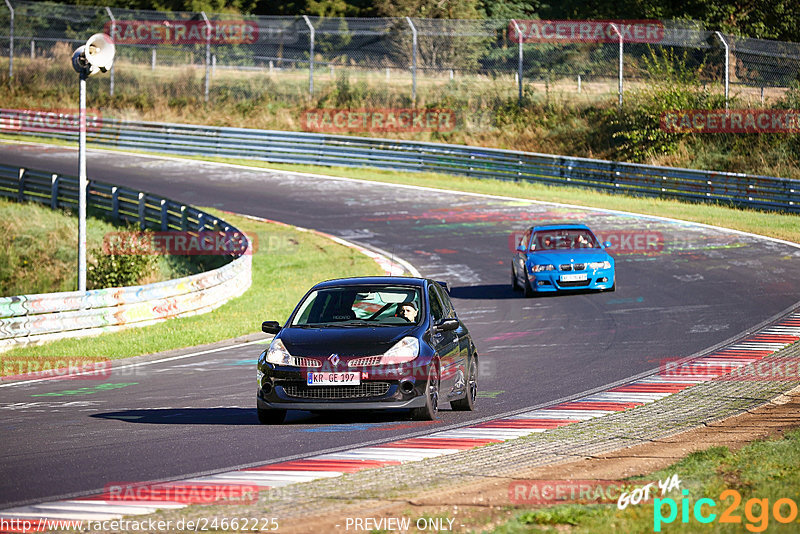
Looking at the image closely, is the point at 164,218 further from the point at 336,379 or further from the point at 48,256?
the point at 336,379

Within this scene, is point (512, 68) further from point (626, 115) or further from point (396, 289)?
point (396, 289)

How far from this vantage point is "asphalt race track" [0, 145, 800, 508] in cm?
872

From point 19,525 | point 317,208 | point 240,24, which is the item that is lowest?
point 317,208

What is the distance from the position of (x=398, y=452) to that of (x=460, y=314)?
11.0 meters

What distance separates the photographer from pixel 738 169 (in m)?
37.4

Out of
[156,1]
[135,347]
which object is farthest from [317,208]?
[156,1]

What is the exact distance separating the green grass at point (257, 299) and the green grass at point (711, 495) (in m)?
10.4

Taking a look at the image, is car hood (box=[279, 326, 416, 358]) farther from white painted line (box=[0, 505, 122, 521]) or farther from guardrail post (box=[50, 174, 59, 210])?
guardrail post (box=[50, 174, 59, 210])

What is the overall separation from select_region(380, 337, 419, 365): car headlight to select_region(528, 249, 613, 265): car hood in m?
11.4

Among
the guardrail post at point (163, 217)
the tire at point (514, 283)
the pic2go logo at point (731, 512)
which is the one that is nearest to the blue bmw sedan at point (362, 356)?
the pic2go logo at point (731, 512)

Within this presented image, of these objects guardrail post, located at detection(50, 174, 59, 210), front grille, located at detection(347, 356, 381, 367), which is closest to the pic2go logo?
front grille, located at detection(347, 356, 381, 367)

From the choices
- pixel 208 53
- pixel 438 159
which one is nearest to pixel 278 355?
pixel 438 159

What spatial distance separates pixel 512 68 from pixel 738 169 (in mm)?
9501

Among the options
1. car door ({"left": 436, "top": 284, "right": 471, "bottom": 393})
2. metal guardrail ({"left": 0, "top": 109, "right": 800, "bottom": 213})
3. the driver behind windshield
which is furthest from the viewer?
metal guardrail ({"left": 0, "top": 109, "right": 800, "bottom": 213})
